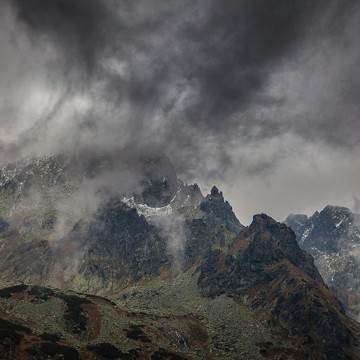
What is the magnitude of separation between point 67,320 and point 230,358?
265ft

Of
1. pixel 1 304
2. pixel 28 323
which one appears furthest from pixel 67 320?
pixel 1 304

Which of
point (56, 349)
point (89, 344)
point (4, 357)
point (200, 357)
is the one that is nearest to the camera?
point (4, 357)

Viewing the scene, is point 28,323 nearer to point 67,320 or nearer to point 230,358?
point 67,320

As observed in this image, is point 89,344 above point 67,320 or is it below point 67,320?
below

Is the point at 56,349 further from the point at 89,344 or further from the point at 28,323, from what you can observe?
the point at 28,323

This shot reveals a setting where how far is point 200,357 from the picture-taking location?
7500 inches

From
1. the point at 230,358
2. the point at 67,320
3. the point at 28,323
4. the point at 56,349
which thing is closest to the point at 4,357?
the point at 56,349

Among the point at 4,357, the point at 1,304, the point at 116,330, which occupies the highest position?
the point at 1,304

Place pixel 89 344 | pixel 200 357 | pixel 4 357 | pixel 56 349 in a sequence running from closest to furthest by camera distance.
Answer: pixel 4 357, pixel 56 349, pixel 89 344, pixel 200 357

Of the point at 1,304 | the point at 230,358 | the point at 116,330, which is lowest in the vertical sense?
the point at 230,358

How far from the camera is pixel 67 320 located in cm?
19438

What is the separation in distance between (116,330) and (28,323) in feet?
137

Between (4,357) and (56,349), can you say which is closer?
(4,357)

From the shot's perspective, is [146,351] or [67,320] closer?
[146,351]
